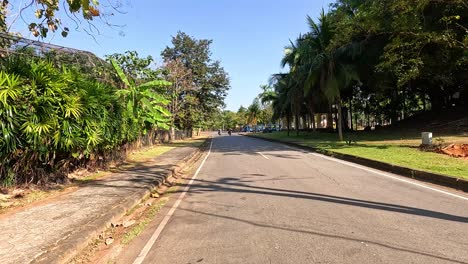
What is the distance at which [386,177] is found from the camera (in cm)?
1294

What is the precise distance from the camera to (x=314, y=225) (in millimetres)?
6934

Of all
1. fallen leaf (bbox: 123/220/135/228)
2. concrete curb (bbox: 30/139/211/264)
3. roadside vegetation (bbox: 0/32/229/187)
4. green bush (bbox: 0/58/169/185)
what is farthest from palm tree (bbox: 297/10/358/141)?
fallen leaf (bbox: 123/220/135/228)

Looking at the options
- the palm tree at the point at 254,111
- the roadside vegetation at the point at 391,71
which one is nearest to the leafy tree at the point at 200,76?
the roadside vegetation at the point at 391,71

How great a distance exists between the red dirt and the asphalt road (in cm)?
552

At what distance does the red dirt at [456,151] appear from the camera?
1586cm

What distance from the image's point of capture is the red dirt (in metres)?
15.9

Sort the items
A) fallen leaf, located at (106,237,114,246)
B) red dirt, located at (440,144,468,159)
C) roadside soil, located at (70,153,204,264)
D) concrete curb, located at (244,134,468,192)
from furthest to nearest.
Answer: red dirt, located at (440,144,468,159)
concrete curb, located at (244,134,468,192)
fallen leaf, located at (106,237,114,246)
roadside soil, located at (70,153,204,264)

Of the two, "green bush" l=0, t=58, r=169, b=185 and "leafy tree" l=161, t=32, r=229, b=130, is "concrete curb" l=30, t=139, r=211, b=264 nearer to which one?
"green bush" l=0, t=58, r=169, b=185

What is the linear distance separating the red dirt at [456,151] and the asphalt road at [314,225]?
5518 millimetres

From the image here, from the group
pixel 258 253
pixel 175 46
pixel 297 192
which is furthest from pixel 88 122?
pixel 175 46

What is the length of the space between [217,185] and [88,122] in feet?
13.2

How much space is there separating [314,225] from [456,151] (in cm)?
1206

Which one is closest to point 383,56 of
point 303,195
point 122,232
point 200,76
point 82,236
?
point 303,195

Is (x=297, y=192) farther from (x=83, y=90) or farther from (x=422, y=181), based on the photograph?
(x=83, y=90)
